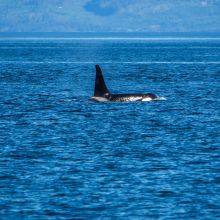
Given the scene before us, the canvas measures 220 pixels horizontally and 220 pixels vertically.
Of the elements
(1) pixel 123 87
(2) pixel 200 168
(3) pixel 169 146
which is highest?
(1) pixel 123 87

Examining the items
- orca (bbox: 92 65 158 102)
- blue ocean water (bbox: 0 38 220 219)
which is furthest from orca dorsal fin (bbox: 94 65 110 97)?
blue ocean water (bbox: 0 38 220 219)

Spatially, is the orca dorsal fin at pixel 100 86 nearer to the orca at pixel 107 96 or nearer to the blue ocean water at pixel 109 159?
the orca at pixel 107 96

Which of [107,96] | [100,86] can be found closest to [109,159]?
[100,86]

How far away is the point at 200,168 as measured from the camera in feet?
96.4

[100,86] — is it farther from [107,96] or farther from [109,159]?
[109,159]

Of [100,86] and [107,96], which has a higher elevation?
[100,86]

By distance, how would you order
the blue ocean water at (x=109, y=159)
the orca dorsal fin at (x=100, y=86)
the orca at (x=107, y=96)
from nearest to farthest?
the blue ocean water at (x=109, y=159) → the orca dorsal fin at (x=100, y=86) → the orca at (x=107, y=96)

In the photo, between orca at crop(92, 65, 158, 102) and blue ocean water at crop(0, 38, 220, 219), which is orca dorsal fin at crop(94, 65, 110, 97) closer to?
orca at crop(92, 65, 158, 102)

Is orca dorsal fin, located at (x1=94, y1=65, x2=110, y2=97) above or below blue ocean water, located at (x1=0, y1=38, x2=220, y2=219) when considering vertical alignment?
above

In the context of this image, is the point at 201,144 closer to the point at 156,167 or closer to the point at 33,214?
the point at 156,167

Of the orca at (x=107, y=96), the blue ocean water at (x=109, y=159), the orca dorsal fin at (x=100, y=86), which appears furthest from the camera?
the orca at (x=107, y=96)

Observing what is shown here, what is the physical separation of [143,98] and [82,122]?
10549 millimetres

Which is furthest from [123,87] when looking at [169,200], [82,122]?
[169,200]

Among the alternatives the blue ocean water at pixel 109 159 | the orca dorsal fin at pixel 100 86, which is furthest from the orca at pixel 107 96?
the blue ocean water at pixel 109 159
